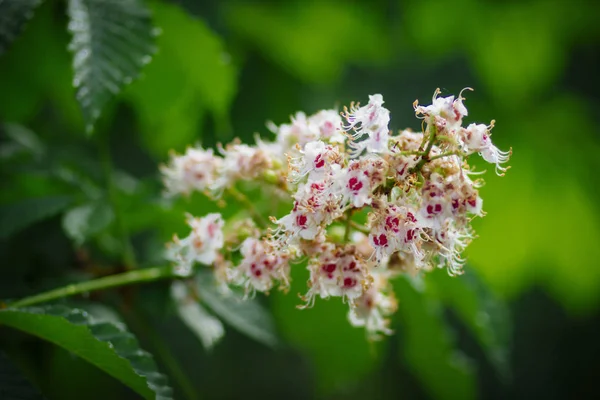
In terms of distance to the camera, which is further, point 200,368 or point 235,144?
point 200,368

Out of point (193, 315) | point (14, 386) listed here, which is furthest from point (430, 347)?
point (14, 386)

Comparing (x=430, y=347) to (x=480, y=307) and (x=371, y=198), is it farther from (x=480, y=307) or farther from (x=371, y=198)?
(x=371, y=198)

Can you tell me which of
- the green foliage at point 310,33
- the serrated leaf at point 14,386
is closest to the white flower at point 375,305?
the serrated leaf at point 14,386

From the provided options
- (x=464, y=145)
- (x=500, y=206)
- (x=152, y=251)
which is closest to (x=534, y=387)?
(x=500, y=206)

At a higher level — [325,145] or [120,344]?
[325,145]

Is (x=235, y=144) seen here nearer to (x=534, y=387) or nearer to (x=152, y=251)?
(x=152, y=251)

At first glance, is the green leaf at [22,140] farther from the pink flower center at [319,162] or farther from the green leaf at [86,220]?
the pink flower center at [319,162]
